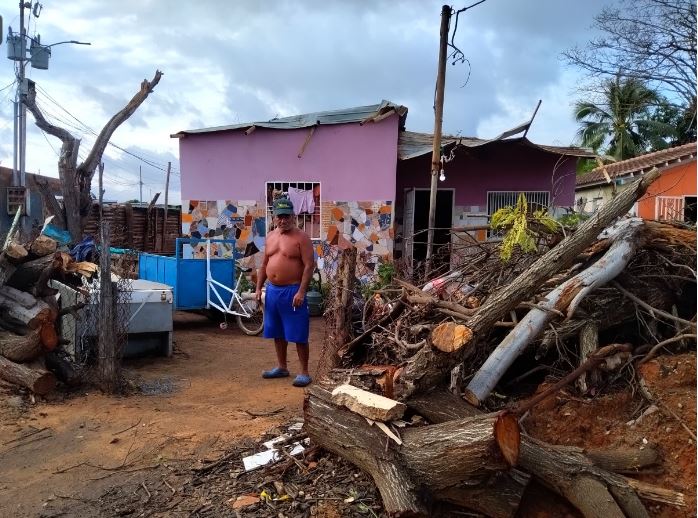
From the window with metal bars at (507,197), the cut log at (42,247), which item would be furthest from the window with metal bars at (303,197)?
the cut log at (42,247)

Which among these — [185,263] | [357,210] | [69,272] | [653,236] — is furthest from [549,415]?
[357,210]

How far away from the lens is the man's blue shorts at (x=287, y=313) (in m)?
5.79

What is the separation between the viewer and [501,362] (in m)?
3.95

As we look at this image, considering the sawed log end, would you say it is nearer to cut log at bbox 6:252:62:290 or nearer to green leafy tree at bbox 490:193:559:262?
green leafy tree at bbox 490:193:559:262

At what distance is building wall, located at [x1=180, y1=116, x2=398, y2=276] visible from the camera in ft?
35.7

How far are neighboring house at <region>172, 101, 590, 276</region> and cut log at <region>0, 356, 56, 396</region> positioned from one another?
594 centimetres

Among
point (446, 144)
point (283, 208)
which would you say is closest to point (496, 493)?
point (283, 208)

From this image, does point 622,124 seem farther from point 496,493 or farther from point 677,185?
point 496,493

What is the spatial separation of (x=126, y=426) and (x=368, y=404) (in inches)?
90.1

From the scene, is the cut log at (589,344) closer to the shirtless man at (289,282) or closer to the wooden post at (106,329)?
the shirtless man at (289,282)

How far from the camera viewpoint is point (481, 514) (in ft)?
10.3

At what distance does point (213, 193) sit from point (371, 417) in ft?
28.6

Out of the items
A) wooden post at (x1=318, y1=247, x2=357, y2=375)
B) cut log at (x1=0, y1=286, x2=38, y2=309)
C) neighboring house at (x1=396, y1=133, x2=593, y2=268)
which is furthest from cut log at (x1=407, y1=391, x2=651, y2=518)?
neighboring house at (x1=396, y1=133, x2=593, y2=268)

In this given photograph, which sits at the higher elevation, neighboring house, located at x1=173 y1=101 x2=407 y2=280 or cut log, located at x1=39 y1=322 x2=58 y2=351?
neighboring house, located at x1=173 y1=101 x2=407 y2=280
